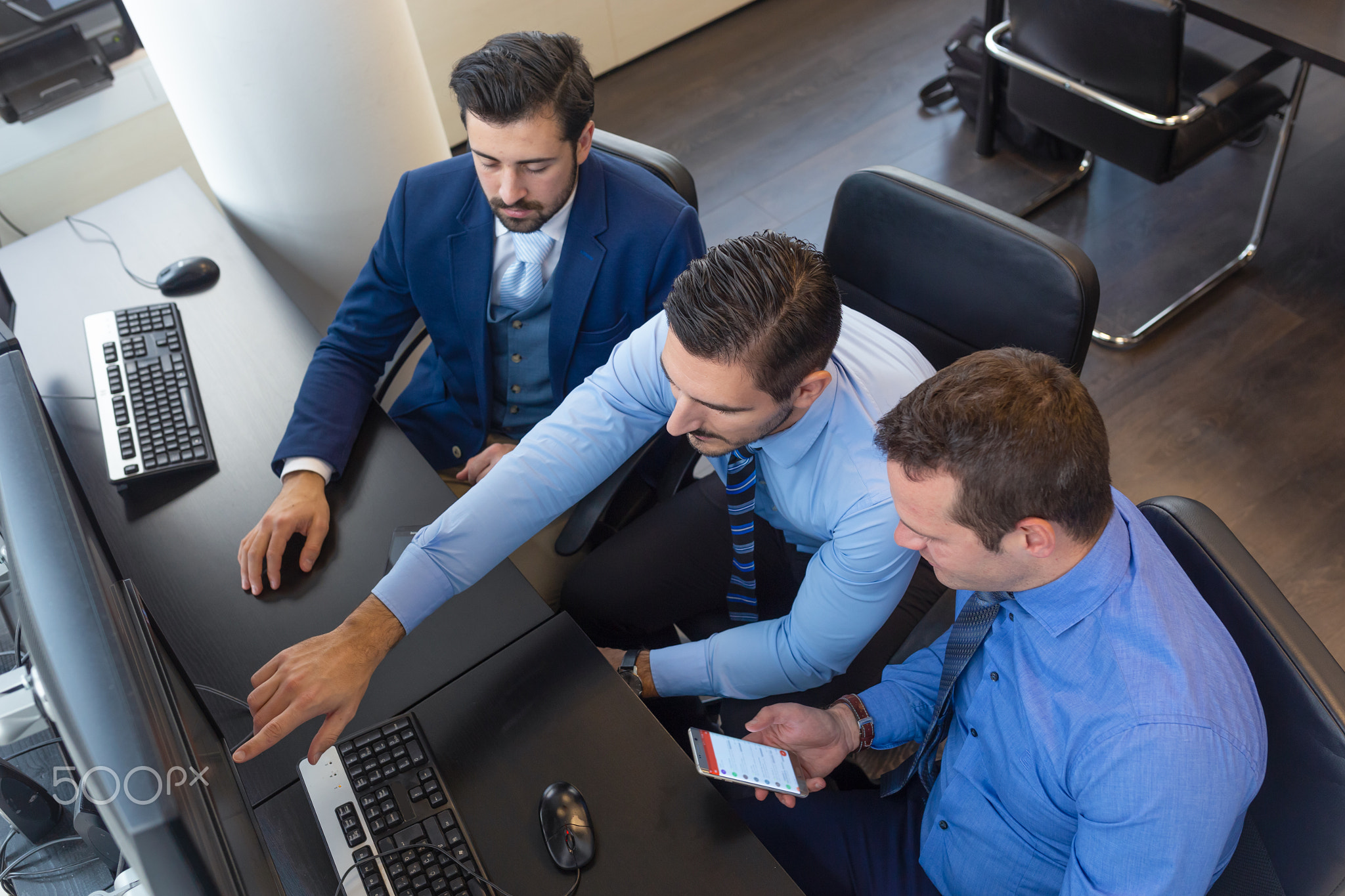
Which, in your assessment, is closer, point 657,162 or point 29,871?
point 29,871

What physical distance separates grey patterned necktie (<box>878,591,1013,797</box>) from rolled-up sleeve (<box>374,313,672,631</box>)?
583mm

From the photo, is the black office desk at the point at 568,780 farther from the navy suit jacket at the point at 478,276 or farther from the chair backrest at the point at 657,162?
the chair backrest at the point at 657,162

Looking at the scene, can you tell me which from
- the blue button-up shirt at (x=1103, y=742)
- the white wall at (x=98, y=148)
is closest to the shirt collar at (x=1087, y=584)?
the blue button-up shirt at (x=1103, y=742)

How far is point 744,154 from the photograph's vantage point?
343 cm

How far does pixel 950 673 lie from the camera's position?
1270mm

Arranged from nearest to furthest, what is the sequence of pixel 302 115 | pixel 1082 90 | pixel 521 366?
pixel 521 366, pixel 302 115, pixel 1082 90

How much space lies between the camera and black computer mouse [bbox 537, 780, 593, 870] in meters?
1.06

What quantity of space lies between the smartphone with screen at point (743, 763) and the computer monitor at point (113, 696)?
491 mm

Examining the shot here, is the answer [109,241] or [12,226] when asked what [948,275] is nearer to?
[109,241]

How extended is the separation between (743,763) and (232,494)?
94cm

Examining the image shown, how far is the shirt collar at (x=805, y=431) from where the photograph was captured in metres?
1.35

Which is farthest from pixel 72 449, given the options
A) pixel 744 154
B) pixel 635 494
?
pixel 744 154

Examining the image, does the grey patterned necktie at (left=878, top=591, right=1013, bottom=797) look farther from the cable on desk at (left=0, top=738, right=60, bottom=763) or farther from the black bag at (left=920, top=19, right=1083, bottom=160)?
the black bag at (left=920, top=19, right=1083, bottom=160)

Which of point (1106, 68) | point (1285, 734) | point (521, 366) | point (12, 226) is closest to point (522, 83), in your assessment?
point (521, 366)
